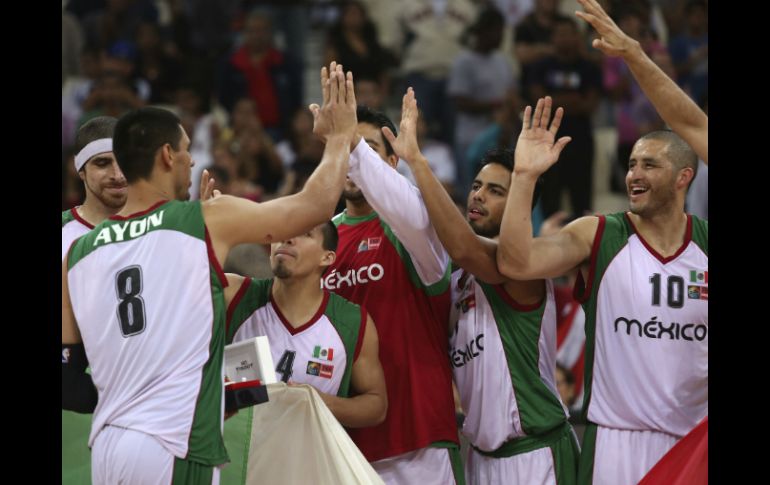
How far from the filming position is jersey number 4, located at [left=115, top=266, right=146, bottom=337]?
16.2 ft

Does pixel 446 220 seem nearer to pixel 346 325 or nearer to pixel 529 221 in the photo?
pixel 529 221

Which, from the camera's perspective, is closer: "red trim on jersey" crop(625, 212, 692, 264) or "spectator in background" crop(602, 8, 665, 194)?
"red trim on jersey" crop(625, 212, 692, 264)

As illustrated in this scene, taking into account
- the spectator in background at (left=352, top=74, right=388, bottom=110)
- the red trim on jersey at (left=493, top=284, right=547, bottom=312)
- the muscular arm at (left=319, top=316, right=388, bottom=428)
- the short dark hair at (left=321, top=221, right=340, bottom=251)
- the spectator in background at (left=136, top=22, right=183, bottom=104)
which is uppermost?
the spectator in background at (left=136, top=22, right=183, bottom=104)

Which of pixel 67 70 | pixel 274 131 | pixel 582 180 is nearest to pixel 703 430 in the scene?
pixel 582 180

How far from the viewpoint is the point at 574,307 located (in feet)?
35.9

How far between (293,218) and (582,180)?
8599 millimetres

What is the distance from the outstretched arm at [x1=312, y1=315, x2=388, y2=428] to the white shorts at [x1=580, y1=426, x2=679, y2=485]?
1228mm

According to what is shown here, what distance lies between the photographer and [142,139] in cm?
514

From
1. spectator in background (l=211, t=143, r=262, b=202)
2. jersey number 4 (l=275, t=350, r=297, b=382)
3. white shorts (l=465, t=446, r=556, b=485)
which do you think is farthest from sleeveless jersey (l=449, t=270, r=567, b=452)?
spectator in background (l=211, t=143, r=262, b=202)

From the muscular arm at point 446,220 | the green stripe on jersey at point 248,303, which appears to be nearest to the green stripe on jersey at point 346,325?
the green stripe on jersey at point 248,303

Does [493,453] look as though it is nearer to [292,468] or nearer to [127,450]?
[292,468]

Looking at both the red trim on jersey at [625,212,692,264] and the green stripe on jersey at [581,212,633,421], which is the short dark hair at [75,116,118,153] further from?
the red trim on jersey at [625,212,692,264]

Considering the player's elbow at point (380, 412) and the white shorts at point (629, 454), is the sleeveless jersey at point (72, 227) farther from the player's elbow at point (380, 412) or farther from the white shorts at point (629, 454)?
the white shorts at point (629, 454)

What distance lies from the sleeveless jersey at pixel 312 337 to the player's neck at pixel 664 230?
1.66m
